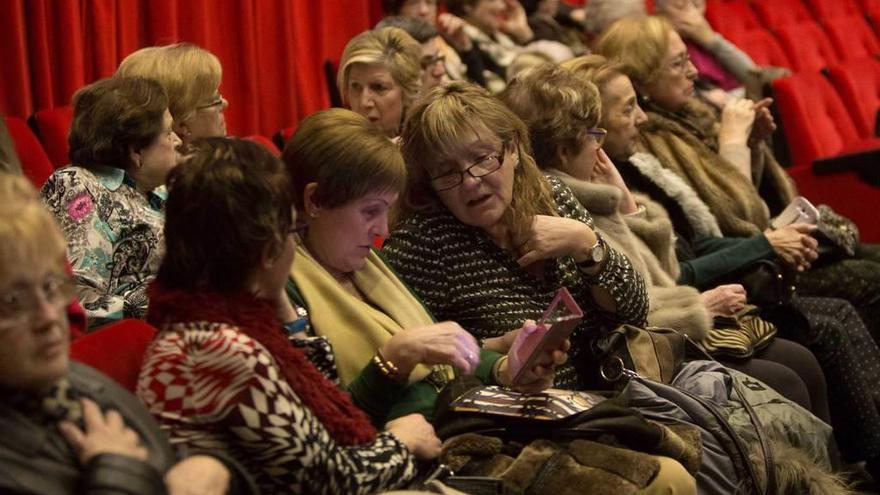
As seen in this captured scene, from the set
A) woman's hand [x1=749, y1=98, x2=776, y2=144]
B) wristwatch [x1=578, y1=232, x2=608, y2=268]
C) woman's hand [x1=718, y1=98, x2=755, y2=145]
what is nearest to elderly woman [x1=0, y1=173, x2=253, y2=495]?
wristwatch [x1=578, y1=232, x2=608, y2=268]

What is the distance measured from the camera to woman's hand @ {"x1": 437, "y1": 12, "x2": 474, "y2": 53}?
16.8 ft

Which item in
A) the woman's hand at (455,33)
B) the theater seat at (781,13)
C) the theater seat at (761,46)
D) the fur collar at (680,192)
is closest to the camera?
the fur collar at (680,192)

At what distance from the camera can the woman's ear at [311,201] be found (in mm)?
2408

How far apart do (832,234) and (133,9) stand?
232 cm

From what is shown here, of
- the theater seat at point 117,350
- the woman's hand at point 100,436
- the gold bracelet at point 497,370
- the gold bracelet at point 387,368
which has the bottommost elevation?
the gold bracelet at point 497,370

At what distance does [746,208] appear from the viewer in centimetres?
415

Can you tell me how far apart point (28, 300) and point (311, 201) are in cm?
83

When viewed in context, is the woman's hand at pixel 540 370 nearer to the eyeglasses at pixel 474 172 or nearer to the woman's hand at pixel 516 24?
the eyeglasses at pixel 474 172

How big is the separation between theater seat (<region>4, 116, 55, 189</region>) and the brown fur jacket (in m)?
1.83

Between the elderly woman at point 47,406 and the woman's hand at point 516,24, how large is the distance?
409 centimetres

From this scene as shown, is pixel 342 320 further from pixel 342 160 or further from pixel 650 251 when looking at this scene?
pixel 650 251

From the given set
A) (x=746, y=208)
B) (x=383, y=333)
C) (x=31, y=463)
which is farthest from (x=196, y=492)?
(x=746, y=208)

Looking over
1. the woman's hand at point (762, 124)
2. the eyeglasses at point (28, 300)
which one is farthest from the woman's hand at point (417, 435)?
the woman's hand at point (762, 124)

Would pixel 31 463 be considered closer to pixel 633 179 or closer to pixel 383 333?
pixel 383 333
